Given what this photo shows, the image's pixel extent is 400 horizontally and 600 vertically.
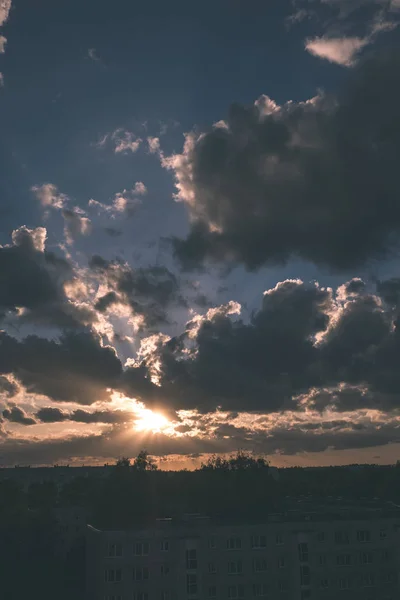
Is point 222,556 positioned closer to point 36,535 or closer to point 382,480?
point 36,535

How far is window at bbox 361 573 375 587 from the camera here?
3538 inches

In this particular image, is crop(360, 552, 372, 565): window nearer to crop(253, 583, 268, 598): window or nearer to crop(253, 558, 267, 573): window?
crop(253, 558, 267, 573): window

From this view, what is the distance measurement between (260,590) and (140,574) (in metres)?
18.7

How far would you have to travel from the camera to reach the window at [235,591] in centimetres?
8556

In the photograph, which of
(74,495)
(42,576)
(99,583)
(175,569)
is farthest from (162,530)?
(74,495)

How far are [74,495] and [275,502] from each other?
8396 centimetres

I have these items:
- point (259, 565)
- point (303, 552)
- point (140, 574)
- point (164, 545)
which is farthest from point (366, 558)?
point (140, 574)

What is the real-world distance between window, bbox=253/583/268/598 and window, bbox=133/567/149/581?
16762mm

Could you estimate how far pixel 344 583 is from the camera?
294 feet

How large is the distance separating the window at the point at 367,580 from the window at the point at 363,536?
5248mm

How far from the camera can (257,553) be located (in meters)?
87.4

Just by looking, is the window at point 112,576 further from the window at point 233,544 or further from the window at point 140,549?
the window at point 233,544

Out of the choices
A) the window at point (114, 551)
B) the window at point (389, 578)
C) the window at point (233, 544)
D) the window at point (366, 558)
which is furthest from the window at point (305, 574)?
the window at point (114, 551)

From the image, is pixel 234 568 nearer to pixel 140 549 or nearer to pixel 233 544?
pixel 233 544
